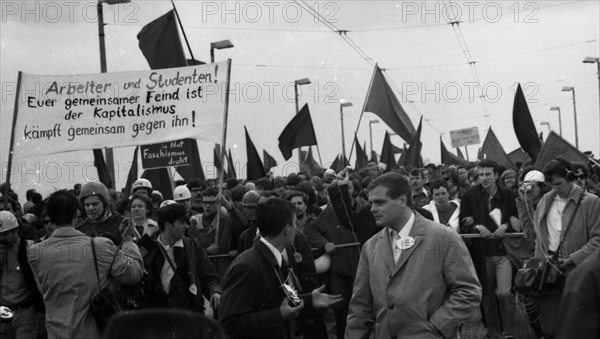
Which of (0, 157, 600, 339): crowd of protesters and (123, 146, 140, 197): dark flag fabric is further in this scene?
(123, 146, 140, 197): dark flag fabric

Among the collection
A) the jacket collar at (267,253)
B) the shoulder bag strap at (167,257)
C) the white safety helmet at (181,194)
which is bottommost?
the shoulder bag strap at (167,257)

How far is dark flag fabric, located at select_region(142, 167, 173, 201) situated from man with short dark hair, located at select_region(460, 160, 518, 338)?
4.77 meters

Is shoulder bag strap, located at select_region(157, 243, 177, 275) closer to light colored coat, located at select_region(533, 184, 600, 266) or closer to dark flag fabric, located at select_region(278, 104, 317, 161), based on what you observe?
light colored coat, located at select_region(533, 184, 600, 266)

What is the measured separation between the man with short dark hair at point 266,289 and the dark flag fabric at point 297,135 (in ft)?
49.5

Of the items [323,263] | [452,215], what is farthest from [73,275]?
[452,215]

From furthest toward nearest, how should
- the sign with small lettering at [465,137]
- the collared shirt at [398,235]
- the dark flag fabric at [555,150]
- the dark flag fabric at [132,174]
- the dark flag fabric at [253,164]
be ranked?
the sign with small lettering at [465,137]
the dark flag fabric at [253,164]
the dark flag fabric at [132,174]
the dark flag fabric at [555,150]
the collared shirt at [398,235]

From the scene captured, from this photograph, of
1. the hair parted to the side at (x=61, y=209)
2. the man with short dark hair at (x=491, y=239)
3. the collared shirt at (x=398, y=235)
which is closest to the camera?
the collared shirt at (x=398, y=235)

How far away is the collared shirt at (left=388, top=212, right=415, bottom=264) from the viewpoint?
6.25 m

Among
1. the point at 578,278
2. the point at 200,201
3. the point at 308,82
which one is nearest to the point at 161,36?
the point at 200,201

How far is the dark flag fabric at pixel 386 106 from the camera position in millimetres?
17672

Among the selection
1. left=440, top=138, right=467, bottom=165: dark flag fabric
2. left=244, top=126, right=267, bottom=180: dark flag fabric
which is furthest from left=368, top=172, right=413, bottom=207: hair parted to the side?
left=440, top=138, right=467, bottom=165: dark flag fabric

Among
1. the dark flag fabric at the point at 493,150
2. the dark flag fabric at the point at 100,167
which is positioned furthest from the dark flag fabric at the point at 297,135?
the dark flag fabric at the point at 100,167

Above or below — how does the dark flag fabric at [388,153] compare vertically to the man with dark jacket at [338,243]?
above

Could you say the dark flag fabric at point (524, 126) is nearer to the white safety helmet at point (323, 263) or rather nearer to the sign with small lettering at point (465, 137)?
the white safety helmet at point (323, 263)
